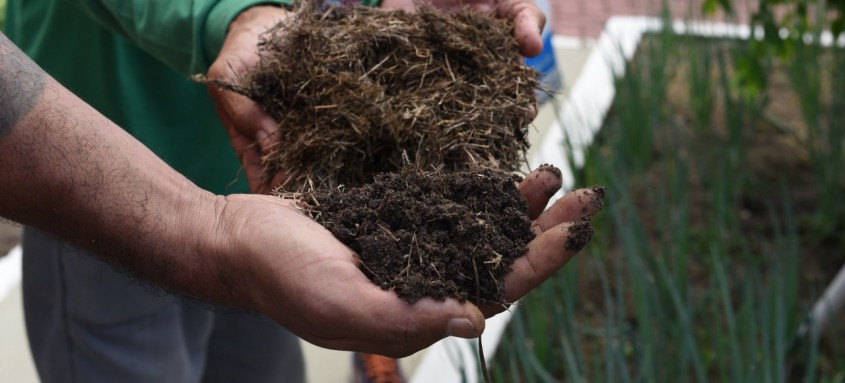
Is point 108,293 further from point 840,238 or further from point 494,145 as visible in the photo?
point 840,238

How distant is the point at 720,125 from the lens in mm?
3328

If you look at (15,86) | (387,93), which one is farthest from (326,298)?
(387,93)

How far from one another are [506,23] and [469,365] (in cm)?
88

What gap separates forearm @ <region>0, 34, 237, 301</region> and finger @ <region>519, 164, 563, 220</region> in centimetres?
44

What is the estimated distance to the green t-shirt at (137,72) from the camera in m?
1.56

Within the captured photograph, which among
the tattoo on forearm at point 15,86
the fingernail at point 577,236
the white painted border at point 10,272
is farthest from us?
the white painted border at point 10,272

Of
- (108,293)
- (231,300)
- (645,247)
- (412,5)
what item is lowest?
(108,293)

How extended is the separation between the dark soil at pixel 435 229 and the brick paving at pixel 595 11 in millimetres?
3106

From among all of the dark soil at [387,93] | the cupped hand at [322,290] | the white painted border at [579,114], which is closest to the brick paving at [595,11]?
the white painted border at [579,114]

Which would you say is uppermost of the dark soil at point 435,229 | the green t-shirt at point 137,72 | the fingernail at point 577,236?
the fingernail at point 577,236

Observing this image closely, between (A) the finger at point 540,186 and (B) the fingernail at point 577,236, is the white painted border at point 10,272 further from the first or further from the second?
(B) the fingernail at point 577,236

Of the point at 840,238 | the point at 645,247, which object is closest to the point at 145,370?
the point at 645,247

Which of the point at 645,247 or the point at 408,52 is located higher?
the point at 408,52

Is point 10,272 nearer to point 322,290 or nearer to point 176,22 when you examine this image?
point 176,22
